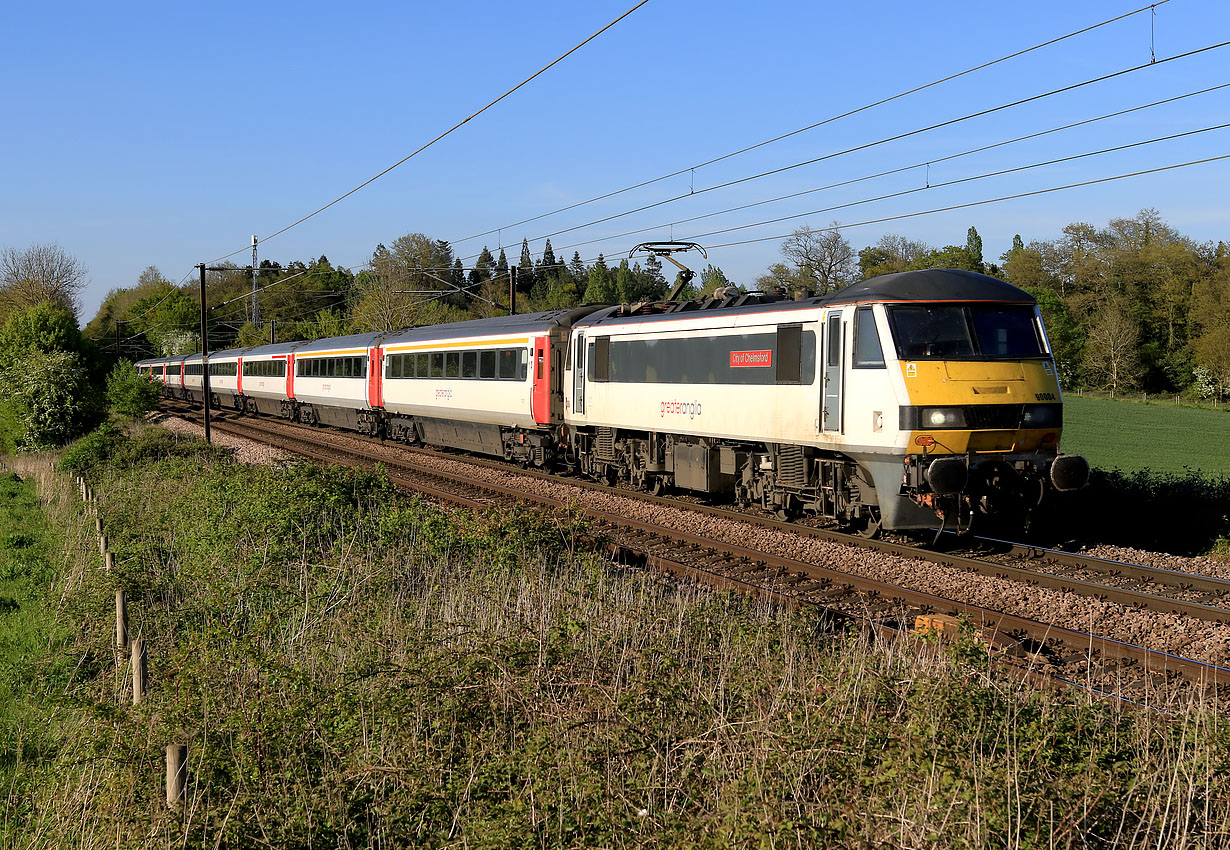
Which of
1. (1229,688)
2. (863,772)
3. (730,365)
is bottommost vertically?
(1229,688)

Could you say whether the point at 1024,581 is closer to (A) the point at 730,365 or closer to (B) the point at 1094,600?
(B) the point at 1094,600

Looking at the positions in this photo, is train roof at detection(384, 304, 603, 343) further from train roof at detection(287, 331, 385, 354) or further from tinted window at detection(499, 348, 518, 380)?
train roof at detection(287, 331, 385, 354)

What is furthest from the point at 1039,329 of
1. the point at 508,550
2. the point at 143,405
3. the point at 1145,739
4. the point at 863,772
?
the point at 143,405

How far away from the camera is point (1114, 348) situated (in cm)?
5803

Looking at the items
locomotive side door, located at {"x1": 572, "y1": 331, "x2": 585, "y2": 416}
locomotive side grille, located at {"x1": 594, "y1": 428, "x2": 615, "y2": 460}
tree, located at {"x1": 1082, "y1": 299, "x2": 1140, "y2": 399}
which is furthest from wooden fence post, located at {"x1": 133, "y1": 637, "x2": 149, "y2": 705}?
tree, located at {"x1": 1082, "y1": 299, "x2": 1140, "y2": 399}

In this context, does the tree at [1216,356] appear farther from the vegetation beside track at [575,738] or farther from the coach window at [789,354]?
→ the vegetation beside track at [575,738]

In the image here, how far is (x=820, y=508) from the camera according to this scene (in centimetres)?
1389

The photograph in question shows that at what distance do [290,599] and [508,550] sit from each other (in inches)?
105

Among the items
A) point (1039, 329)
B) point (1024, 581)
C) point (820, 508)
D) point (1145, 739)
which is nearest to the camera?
point (1145, 739)

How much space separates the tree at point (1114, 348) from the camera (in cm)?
5772

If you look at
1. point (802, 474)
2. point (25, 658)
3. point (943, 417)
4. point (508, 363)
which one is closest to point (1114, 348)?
point (508, 363)

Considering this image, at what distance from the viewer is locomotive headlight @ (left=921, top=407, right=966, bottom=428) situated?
462 inches

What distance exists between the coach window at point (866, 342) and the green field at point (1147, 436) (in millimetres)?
10451

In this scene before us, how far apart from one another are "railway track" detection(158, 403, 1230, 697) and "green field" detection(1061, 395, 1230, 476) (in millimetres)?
9418
